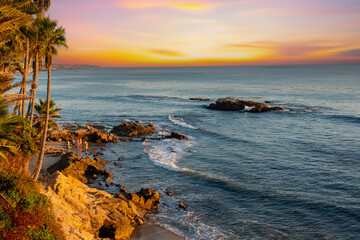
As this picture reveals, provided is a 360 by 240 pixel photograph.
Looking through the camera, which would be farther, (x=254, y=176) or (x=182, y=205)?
(x=254, y=176)

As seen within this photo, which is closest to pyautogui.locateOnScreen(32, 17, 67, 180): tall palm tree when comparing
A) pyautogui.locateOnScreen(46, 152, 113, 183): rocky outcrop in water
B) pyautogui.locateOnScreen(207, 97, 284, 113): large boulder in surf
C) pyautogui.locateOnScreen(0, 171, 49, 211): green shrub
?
pyautogui.locateOnScreen(0, 171, 49, 211): green shrub

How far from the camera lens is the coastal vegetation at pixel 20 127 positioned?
11.7 meters

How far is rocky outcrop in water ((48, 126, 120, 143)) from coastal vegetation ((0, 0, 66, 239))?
20323mm

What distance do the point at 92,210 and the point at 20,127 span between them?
7303 millimetres

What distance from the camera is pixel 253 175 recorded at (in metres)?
31.5

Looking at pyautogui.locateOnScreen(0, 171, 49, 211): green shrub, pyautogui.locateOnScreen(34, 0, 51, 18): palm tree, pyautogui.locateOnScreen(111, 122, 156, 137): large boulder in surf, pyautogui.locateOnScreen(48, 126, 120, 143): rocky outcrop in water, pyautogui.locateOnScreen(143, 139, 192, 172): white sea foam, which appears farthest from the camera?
pyautogui.locateOnScreen(111, 122, 156, 137): large boulder in surf

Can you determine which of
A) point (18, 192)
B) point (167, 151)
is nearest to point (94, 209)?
point (18, 192)

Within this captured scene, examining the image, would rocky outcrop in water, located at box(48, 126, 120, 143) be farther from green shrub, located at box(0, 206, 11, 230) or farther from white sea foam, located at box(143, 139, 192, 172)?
green shrub, located at box(0, 206, 11, 230)

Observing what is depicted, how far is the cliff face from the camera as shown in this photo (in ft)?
58.9

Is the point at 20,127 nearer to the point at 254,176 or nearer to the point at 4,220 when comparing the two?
the point at 4,220

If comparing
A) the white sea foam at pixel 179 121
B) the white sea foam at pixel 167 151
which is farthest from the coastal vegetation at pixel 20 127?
the white sea foam at pixel 179 121

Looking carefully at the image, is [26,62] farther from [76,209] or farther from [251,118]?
[251,118]

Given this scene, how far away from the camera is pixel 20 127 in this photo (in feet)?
58.2

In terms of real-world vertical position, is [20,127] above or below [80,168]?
above
